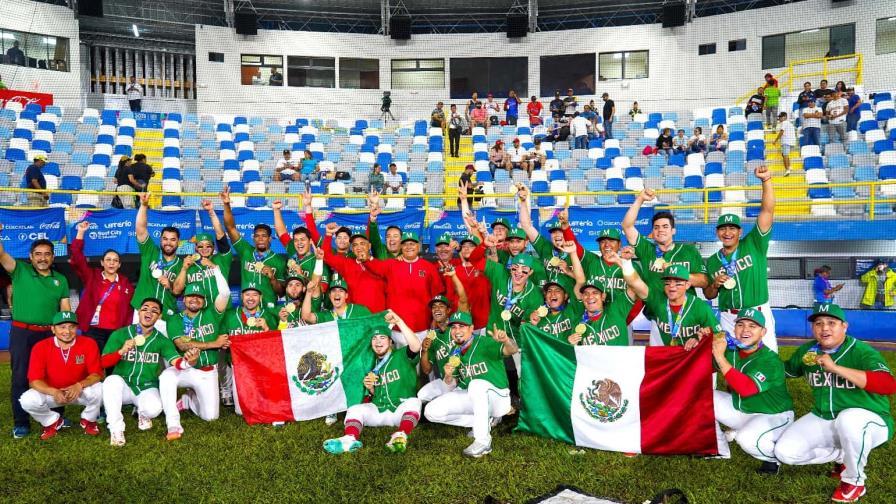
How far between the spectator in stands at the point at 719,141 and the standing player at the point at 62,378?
16.3 m

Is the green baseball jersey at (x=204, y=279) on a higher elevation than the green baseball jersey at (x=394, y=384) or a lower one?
higher

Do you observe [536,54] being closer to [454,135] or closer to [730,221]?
[454,135]

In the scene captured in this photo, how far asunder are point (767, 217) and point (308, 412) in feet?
16.4

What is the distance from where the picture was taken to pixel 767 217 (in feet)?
21.4

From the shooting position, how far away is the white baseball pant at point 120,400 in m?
6.77

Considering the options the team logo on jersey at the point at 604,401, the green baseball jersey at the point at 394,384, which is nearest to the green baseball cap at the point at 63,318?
the green baseball jersey at the point at 394,384

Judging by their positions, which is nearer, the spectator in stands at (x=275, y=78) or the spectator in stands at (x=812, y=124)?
the spectator in stands at (x=812, y=124)

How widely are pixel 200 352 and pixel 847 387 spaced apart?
6159mm

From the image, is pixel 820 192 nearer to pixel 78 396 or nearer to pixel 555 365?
pixel 555 365

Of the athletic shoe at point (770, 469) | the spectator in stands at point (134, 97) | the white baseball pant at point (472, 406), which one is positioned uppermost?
the spectator in stands at point (134, 97)

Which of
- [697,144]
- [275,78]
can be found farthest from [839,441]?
[275,78]

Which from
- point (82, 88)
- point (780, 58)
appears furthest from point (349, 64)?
point (780, 58)

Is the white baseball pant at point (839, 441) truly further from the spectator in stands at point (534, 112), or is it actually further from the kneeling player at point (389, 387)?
the spectator in stands at point (534, 112)

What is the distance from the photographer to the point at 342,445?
6320mm
